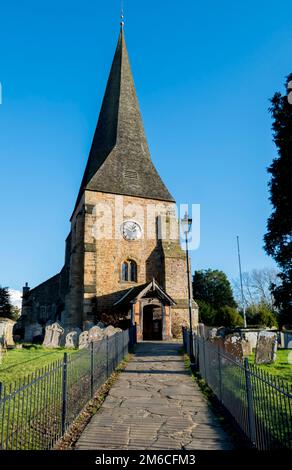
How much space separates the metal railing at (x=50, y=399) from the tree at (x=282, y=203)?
37.5 feet

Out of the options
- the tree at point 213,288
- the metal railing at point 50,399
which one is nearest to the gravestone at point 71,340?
the metal railing at point 50,399

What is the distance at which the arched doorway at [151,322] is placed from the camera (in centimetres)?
2524

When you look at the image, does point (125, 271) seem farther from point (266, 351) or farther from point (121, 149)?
point (266, 351)

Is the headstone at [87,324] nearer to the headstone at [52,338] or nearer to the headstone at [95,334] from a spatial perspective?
the headstone at [52,338]

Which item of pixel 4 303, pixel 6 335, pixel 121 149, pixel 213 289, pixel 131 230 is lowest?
pixel 6 335

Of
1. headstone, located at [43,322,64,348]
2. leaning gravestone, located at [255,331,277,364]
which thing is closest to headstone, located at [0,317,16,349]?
headstone, located at [43,322,64,348]

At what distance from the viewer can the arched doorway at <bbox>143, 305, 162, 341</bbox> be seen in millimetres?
25239

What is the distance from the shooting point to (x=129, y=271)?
85.8ft

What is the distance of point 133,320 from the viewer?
2156 cm

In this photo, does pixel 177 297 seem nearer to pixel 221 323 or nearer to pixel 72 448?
pixel 221 323

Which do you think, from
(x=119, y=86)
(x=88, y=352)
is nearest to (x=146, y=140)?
(x=119, y=86)

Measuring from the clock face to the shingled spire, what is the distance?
2.54 m

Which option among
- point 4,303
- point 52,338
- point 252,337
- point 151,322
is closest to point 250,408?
point 252,337

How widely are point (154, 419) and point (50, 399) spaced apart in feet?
6.02
